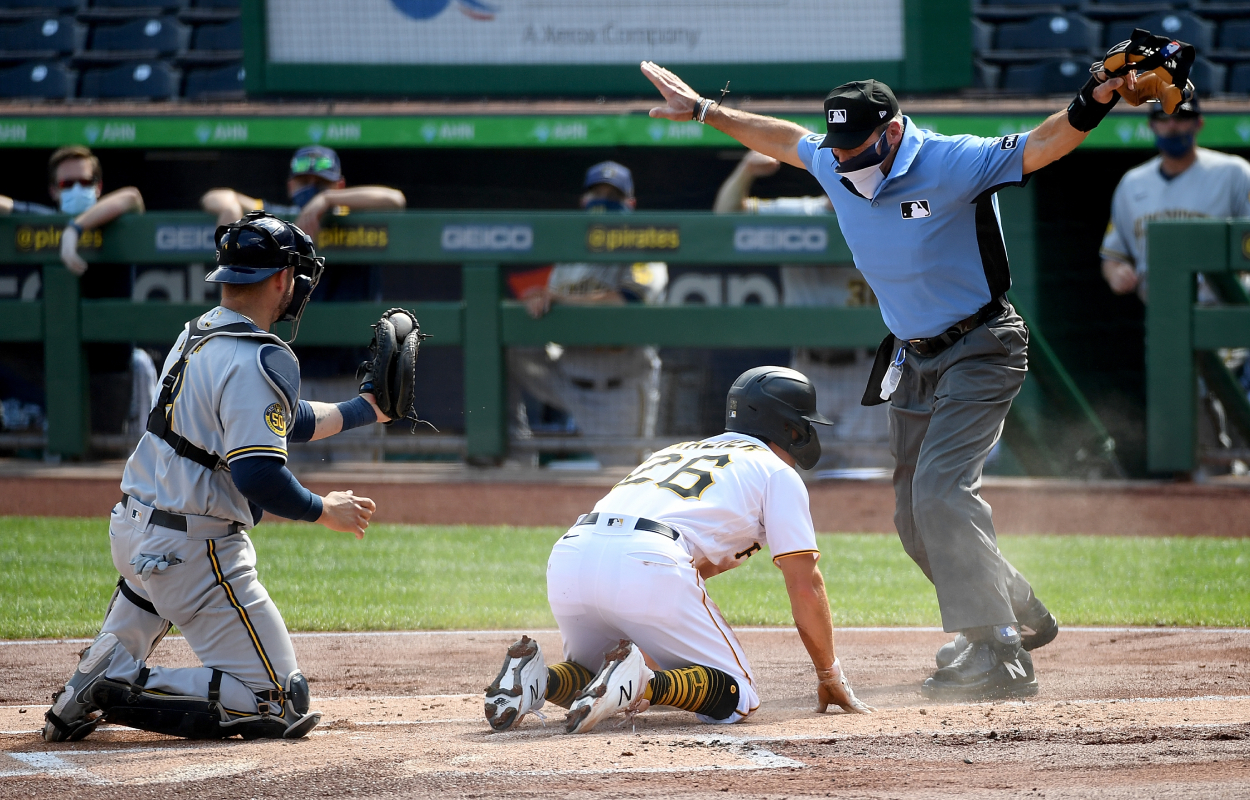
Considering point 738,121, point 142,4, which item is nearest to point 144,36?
point 142,4

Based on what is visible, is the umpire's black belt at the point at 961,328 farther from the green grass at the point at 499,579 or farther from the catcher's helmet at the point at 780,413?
the green grass at the point at 499,579

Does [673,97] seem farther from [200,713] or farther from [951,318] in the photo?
[200,713]

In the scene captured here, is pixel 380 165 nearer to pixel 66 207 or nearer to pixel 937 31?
pixel 66 207

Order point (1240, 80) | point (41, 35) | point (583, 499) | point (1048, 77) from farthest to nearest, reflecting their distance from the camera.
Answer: point (41, 35), point (1240, 80), point (1048, 77), point (583, 499)

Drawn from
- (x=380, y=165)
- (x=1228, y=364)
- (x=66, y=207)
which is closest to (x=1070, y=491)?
(x=1228, y=364)

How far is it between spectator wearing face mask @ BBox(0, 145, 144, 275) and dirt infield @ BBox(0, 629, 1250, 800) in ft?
17.0

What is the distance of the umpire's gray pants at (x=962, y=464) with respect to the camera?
13.6 feet

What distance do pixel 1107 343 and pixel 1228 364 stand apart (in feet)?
3.01

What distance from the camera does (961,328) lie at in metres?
4.31

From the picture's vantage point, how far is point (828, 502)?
8516 millimetres

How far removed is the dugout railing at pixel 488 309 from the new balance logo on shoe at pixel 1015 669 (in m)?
4.82

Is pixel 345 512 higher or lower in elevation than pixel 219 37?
lower

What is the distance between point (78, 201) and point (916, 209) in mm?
7117

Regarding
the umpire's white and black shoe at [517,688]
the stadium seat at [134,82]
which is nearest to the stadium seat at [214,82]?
the stadium seat at [134,82]
